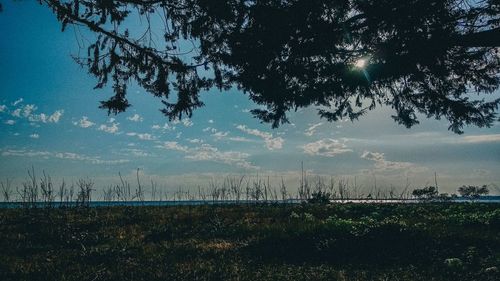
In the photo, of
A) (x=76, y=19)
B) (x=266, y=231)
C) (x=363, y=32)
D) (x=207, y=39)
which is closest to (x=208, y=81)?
(x=207, y=39)

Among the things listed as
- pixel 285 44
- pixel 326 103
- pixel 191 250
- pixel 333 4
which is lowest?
pixel 191 250

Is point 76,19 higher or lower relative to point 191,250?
higher

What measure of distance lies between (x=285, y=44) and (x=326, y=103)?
7.65ft

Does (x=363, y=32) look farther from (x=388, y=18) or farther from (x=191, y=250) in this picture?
(x=191, y=250)

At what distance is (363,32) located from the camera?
6.18 m

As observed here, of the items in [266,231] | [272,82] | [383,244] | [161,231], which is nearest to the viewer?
[272,82]

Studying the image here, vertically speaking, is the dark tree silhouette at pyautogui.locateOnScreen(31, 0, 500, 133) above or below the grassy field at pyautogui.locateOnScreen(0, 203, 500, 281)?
above

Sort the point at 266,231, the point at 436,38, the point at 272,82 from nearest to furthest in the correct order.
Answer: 1. the point at 436,38
2. the point at 272,82
3. the point at 266,231

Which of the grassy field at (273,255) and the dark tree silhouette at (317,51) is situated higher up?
the dark tree silhouette at (317,51)

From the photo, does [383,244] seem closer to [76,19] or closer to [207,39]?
[207,39]

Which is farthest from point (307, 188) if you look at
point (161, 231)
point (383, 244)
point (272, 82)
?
point (272, 82)

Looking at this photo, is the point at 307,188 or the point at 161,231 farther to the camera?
the point at 307,188

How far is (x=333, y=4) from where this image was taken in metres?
5.75

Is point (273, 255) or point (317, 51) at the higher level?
point (317, 51)
